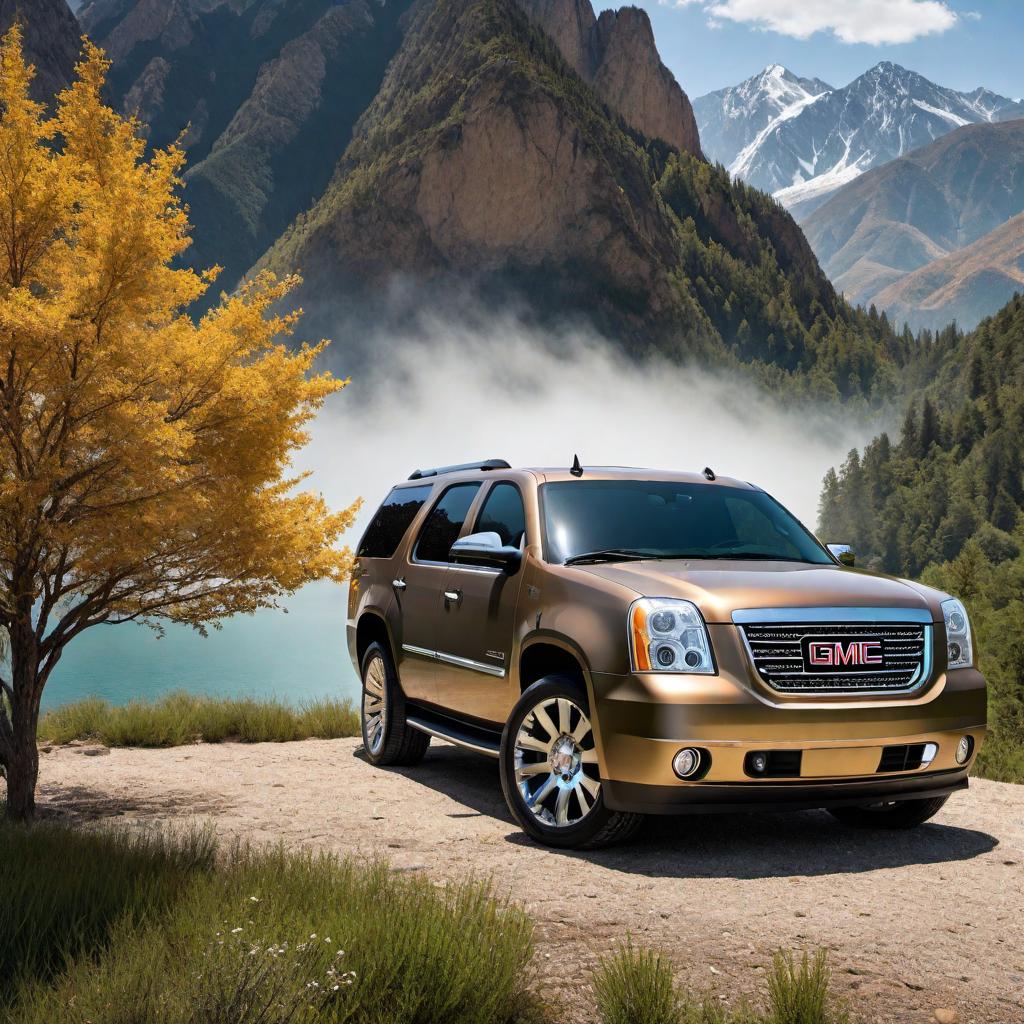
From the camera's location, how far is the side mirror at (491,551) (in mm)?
6688

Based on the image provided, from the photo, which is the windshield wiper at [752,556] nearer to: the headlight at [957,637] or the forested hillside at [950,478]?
the headlight at [957,637]

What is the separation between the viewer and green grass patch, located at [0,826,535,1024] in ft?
10.8

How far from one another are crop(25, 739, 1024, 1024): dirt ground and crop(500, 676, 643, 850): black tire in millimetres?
120

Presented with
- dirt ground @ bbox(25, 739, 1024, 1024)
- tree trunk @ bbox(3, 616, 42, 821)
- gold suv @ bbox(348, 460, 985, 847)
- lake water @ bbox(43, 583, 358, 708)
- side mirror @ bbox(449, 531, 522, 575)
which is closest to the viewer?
dirt ground @ bbox(25, 739, 1024, 1024)

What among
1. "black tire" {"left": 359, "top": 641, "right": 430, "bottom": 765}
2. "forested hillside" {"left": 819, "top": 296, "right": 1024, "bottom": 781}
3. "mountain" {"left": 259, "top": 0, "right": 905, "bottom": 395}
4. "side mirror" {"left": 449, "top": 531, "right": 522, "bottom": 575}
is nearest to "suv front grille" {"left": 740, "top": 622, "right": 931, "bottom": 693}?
"side mirror" {"left": 449, "top": 531, "right": 522, "bottom": 575}

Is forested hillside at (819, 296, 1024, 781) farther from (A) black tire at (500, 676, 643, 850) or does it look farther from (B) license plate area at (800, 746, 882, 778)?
(A) black tire at (500, 676, 643, 850)

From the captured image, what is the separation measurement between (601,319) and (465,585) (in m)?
192

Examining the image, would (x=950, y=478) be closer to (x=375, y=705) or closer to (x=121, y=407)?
(x=375, y=705)

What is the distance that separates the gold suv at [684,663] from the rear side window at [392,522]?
127cm

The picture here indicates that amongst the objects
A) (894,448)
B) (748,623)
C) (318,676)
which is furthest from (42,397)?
(894,448)

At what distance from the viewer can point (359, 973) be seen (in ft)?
11.8

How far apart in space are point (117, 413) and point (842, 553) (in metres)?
4.66

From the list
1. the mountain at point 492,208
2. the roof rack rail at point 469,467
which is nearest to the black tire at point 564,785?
the roof rack rail at point 469,467

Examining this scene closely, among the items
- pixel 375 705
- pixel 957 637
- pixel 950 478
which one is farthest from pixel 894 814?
pixel 950 478
